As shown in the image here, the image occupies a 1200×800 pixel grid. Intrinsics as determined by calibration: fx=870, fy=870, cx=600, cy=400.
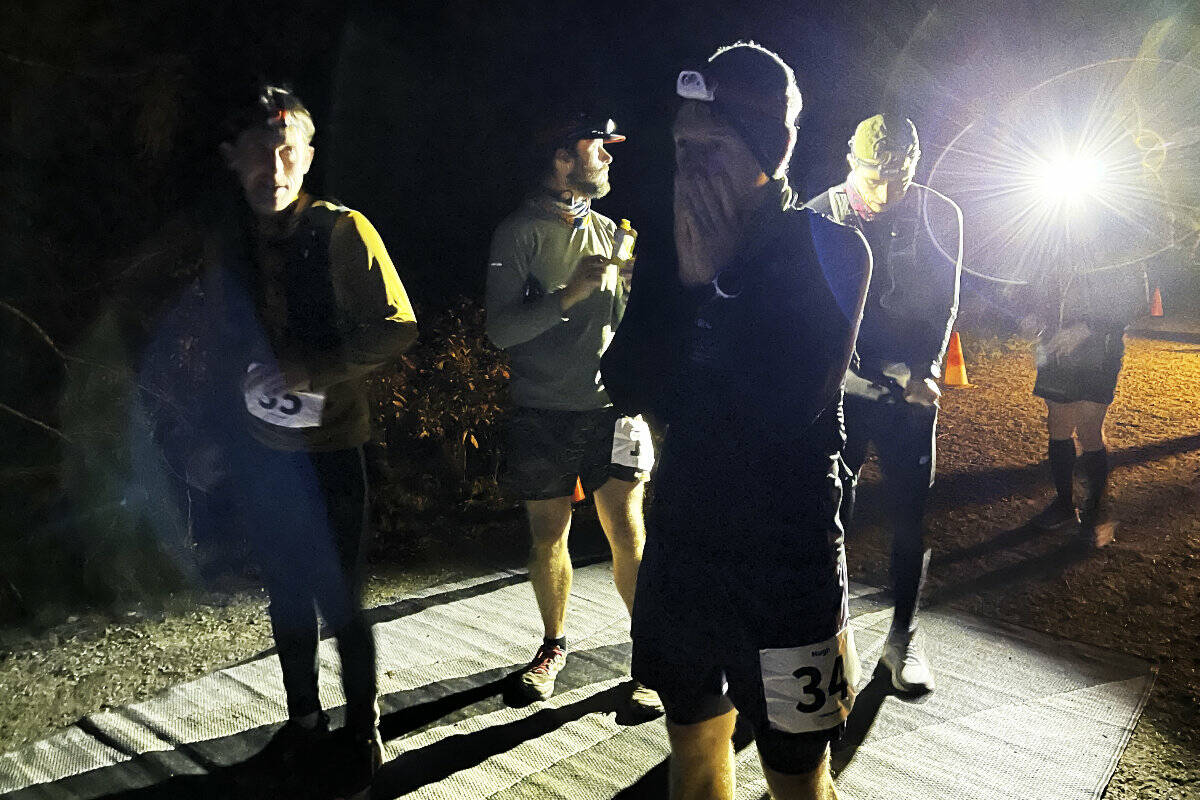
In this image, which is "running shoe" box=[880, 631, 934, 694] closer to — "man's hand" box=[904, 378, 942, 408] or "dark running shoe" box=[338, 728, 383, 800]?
"man's hand" box=[904, 378, 942, 408]

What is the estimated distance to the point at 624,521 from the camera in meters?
3.34

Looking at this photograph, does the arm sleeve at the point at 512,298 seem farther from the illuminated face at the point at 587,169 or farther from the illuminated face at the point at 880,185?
the illuminated face at the point at 880,185

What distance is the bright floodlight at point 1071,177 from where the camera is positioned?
10102 millimetres

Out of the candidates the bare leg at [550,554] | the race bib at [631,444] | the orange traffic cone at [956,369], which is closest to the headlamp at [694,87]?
the race bib at [631,444]

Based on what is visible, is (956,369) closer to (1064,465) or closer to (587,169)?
(1064,465)

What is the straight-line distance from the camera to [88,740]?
10.4 ft

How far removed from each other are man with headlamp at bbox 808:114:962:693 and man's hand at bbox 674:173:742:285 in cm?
163

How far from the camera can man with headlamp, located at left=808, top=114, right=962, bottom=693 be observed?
3357 millimetres

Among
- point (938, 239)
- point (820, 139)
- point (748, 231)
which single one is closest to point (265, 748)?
point (748, 231)

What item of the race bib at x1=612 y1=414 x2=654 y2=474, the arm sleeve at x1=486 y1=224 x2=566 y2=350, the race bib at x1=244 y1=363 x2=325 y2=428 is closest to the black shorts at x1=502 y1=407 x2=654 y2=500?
the race bib at x1=612 y1=414 x2=654 y2=474

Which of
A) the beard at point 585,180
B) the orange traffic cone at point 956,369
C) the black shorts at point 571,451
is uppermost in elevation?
the beard at point 585,180

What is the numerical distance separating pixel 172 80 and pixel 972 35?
13.3 meters

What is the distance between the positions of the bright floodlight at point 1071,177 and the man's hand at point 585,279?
804 centimetres

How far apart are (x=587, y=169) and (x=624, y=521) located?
1.34 m
